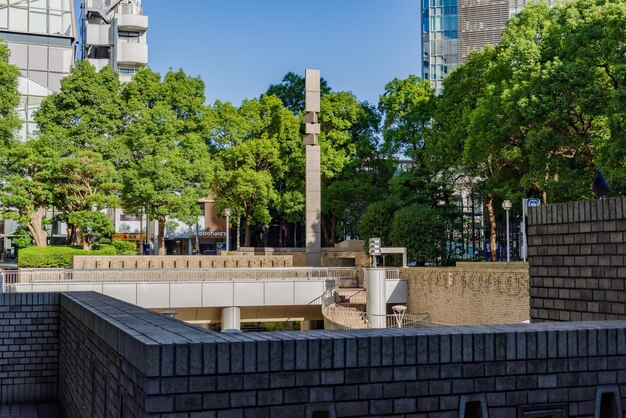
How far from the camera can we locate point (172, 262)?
4147 centimetres

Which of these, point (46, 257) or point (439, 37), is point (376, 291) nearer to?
point (46, 257)

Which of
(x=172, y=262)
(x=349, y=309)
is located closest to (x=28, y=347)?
(x=349, y=309)

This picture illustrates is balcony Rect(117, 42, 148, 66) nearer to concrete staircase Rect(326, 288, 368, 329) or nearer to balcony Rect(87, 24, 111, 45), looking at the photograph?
balcony Rect(87, 24, 111, 45)

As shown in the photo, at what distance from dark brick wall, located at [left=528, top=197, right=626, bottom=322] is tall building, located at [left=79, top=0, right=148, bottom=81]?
241 ft

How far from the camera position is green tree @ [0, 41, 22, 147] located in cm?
4584

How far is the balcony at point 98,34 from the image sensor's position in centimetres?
8200

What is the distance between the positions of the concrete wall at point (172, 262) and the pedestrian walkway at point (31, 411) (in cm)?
2667

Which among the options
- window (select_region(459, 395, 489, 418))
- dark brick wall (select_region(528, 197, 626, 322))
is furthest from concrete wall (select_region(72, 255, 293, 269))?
window (select_region(459, 395, 489, 418))

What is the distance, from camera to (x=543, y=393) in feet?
20.5

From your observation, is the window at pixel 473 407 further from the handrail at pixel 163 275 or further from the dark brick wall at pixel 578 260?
the handrail at pixel 163 275

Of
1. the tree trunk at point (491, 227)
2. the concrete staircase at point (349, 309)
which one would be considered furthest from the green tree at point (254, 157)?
the concrete staircase at point (349, 309)

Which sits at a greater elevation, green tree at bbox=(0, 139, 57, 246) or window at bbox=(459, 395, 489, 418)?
green tree at bbox=(0, 139, 57, 246)

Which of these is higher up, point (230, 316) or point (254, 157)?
point (254, 157)

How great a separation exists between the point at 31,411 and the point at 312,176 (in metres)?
33.7
